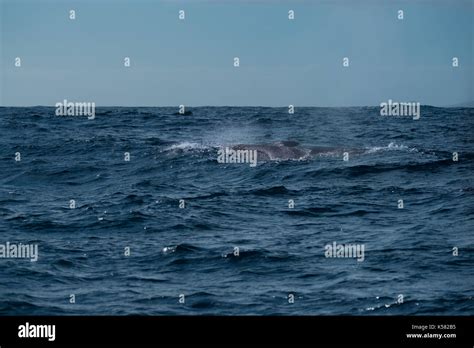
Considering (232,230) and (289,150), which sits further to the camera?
(289,150)

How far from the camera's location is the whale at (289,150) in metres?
35.6

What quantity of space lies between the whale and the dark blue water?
89 centimetres

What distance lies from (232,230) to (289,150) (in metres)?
16.6

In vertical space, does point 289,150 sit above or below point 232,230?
above

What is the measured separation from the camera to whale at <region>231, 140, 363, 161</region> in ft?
117

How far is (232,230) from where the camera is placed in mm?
20375

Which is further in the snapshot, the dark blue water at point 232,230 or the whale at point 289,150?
the whale at point 289,150

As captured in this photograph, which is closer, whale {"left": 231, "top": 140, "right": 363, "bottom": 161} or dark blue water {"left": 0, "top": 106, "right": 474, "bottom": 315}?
dark blue water {"left": 0, "top": 106, "right": 474, "bottom": 315}

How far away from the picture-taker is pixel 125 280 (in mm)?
15016

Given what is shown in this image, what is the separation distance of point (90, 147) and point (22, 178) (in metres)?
10.4

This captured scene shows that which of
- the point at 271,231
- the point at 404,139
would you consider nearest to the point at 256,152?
the point at 404,139

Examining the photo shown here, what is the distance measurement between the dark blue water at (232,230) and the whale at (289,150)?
89 cm
